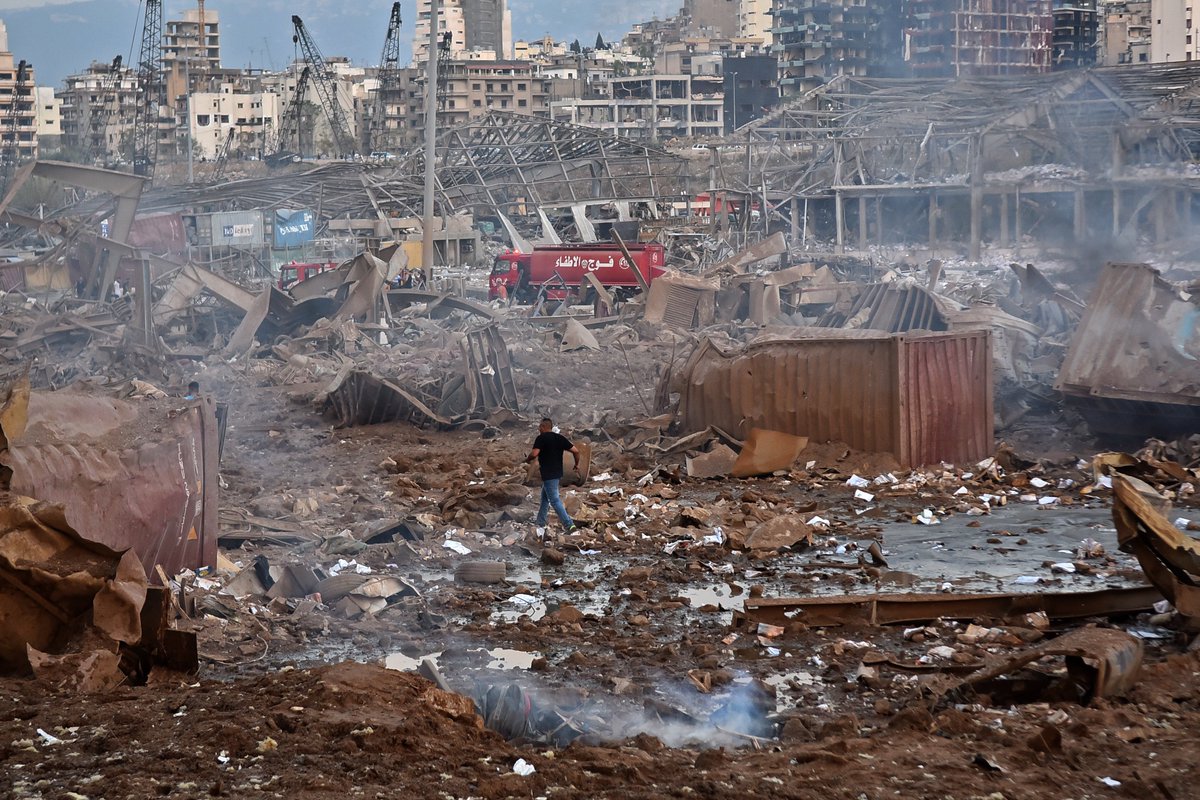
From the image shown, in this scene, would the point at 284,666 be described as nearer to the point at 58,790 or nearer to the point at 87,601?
the point at 87,601

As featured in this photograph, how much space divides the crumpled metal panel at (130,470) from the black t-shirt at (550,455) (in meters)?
2.84

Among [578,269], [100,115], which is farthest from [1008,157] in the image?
[100,115]

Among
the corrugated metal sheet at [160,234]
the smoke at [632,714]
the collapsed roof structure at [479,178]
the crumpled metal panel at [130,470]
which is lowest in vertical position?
the smoke at [632,714]

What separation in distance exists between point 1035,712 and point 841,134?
143 feet

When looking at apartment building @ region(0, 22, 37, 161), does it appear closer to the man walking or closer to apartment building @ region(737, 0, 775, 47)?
apartment building @ region(737, 0, 775, 47)

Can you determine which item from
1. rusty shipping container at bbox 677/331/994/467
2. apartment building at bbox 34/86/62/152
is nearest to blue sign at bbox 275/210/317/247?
rusty shipping container at bbox 677/331/994/467

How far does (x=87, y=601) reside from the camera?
6902 millimetres

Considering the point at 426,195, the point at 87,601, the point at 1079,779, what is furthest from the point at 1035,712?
the point at 426,195

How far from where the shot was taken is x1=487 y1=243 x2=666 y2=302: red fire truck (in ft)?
102

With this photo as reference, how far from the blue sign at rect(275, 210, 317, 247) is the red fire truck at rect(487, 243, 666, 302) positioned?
1270 centimetres

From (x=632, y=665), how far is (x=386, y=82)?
101625 millimetres

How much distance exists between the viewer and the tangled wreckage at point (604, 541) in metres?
5.84

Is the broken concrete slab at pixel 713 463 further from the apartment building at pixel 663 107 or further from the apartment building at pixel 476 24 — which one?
the apartment building at pixel 476 24

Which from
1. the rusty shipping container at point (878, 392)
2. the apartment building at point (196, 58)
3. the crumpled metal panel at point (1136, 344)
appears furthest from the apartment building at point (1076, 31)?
the rusty shipping container at point (878, 392)
